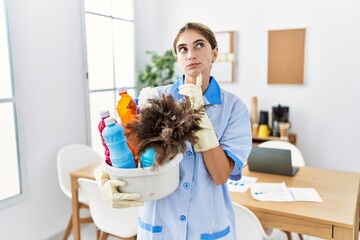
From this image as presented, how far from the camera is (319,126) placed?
305 cm

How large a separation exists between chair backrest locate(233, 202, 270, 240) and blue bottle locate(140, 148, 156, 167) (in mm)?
757

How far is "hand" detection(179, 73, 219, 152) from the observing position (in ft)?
3.06

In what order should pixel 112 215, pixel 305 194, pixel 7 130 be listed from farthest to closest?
pixel 7 130
pixel 112 215
pixel 305 194

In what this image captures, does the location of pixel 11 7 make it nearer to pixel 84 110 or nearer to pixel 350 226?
pixel 84 110

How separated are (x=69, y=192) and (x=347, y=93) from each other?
2526 mm

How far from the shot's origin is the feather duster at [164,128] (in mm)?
827

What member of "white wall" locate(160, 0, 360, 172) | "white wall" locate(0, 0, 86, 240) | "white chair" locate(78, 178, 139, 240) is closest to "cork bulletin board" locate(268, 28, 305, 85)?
"white wall" locate(160, 0, 360, 172)

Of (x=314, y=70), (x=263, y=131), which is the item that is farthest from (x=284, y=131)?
(x=314, y=70)

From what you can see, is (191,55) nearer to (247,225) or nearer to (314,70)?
(247,225)

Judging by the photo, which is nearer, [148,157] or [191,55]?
[148,157]

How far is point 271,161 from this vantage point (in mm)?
1961

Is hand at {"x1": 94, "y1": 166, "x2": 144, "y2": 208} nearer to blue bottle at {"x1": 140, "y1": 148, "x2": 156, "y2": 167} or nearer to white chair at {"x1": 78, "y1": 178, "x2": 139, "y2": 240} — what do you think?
blue bottle at {"x1": 140, "y1": 148, "x2": 156, "y2": 167}

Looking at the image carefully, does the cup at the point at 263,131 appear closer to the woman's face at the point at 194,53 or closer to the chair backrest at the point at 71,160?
the chair backrest at the point at 71,160

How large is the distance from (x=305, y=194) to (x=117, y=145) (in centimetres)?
120
